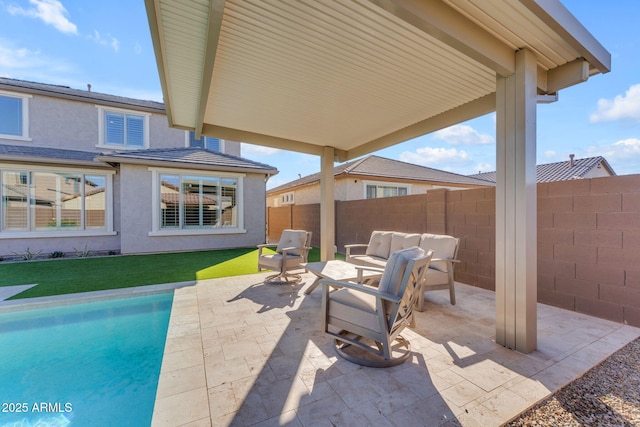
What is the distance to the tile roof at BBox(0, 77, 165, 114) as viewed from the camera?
10328mm

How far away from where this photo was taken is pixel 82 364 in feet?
10.3

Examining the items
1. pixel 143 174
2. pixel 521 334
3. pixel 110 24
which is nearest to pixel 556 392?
pixel 521 334

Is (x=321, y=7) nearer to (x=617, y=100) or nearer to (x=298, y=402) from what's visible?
(x=298, y=402)

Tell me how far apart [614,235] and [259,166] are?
10.8 m

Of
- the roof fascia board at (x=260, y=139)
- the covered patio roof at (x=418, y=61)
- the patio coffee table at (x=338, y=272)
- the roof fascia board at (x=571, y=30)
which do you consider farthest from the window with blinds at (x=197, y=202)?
the roof fascia board at (x=571, y=30)

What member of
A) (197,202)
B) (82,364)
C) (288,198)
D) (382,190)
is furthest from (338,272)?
(288,198)

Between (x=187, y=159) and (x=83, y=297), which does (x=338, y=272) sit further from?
(x=187, y=159)

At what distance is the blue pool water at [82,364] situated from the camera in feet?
7.93

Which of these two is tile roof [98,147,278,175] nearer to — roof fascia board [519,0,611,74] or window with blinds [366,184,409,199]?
window with blinds [366,184,409,199]

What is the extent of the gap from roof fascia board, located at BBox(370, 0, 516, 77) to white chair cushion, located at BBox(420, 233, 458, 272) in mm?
2785

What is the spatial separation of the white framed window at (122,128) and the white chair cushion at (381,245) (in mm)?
11383

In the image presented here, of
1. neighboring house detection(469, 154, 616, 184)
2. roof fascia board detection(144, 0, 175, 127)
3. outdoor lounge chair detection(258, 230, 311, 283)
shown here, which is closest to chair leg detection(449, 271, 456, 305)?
outdoor lounge chair detection(258, 230, 311, 283)

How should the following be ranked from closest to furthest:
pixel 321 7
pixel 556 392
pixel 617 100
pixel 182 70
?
pixel 556 392 → pixel 321 7 → pixel 182 70 → pixel 617 100

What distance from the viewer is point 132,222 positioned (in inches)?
393
